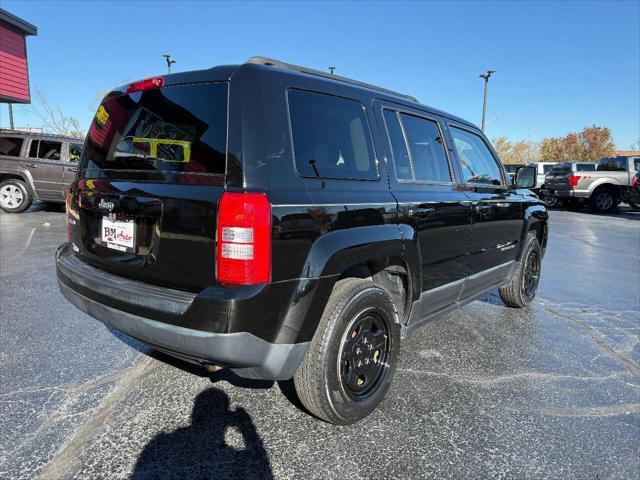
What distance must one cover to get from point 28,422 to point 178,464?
3.17 feet

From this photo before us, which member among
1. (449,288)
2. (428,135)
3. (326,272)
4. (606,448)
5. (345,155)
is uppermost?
(428,135)

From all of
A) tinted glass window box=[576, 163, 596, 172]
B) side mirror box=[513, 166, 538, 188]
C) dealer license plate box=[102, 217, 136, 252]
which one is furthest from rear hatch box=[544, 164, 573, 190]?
dealer license plate box=[102, 217, 136, 252]

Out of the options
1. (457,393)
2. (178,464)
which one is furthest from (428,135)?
(178,464)

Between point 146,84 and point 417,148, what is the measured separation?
5.95 feet

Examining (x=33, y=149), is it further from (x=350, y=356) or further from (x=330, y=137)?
(x=350, y=356)

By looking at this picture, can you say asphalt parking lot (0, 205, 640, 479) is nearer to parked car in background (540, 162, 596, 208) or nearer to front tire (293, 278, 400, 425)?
front tire (293, 278, 400, 425)

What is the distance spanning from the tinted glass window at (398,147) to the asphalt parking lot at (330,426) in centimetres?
144

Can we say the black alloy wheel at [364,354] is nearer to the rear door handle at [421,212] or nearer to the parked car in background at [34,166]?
the rear door handle at [421,212]

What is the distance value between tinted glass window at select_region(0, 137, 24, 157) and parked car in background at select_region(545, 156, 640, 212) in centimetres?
1779

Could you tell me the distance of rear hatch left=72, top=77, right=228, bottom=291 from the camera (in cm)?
202

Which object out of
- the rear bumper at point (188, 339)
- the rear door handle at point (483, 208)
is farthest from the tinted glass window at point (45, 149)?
the rear door handle at point (483, 208)

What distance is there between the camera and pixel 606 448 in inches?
93.2

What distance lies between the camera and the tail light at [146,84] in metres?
2.38

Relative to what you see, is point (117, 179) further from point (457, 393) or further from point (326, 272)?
point (457, 393)
